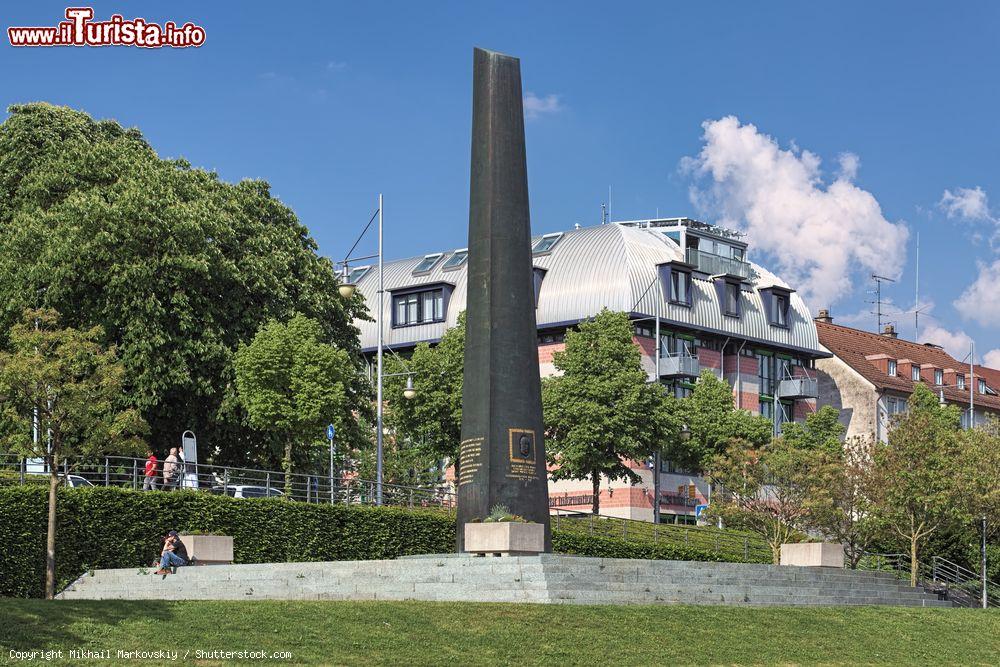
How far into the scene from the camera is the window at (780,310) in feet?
284

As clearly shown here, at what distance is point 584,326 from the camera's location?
66.9 metres

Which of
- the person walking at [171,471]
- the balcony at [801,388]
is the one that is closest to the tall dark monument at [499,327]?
the person walking at [171,471]

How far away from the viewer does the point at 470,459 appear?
104 ft

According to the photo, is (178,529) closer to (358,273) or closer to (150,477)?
(150,477)

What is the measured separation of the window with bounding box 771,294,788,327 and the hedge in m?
43.7

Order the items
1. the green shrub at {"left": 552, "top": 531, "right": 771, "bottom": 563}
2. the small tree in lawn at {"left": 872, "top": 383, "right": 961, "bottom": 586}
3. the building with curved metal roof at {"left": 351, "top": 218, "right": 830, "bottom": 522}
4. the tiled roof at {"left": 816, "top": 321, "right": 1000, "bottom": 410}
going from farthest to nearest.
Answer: the tiled roof at {"left": 816, "top": 321, "right": 1000, "bottom": 410} → the building with curved metal roof at {"left": 351, "top": 218, "right": 830, "bottom": 522} → the green shrub at {"left": 552, "top": 531, "right": 771, "bottom": 563} → the small tree in lawn at {"left": 872, "top": 383, "right": 961, "bottom": 586}

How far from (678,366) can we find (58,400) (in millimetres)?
49250

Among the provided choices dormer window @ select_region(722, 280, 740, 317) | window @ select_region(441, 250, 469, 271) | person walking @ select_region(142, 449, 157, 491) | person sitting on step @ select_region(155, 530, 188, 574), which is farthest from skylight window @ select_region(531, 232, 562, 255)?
person sitting on step @ select_region(155, 530, 188, 574)

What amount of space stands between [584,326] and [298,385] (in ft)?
75.9

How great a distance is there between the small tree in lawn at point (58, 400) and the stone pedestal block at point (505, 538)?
9701 millimetres

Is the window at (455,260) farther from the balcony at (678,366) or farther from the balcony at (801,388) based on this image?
the balcony at (801,388)

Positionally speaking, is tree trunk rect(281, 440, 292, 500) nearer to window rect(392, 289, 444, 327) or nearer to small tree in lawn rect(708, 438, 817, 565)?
small tree in lawn rect(708, 438, 817, 565)

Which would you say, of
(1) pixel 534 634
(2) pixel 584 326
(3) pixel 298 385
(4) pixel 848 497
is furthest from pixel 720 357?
(1) pixel 534 634

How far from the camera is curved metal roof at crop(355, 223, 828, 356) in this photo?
77125mm
